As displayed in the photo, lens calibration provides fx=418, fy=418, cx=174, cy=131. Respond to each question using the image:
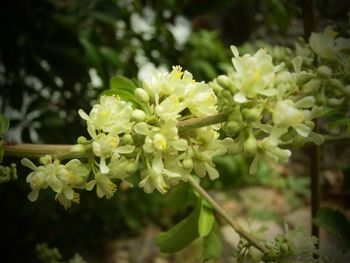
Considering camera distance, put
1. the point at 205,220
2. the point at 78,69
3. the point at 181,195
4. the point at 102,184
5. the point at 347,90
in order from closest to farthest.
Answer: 1. the point at 347,90
2. the point at 102,184
3. the point at 205,220
4. the point at 181,195
5. the point at 78,69

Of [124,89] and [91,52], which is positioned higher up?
[91,52]

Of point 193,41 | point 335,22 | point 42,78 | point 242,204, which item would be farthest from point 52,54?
point 242,204

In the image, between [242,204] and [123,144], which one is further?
[242,204]

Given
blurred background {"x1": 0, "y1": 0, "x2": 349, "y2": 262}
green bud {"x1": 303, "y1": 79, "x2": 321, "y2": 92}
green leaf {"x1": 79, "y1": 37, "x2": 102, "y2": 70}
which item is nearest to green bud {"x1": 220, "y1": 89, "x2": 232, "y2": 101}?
green bud {"x1": 303, "y1": 79, "x2": 321, "y2": 92}

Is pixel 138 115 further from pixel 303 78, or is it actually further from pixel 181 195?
pixel 181 195

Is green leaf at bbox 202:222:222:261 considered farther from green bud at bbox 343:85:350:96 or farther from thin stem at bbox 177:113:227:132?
green bud at bbox 343:85:350:96

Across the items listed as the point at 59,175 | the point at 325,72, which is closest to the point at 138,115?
the point at 59,175

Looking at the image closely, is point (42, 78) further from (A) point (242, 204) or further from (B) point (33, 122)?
(A) point (242, 204)
